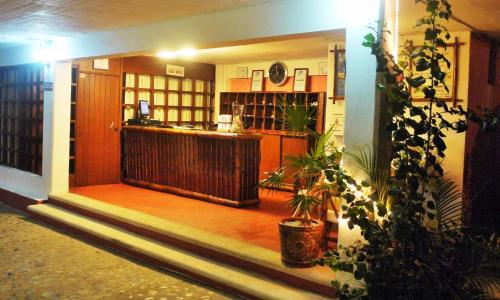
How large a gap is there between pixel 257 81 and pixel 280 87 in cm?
64

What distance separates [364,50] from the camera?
135 inches

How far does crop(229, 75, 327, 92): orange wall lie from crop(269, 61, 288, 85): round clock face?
3.3 inches

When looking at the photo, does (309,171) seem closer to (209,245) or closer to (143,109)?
(209,245)

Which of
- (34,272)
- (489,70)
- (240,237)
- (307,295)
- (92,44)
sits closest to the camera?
(307,295)

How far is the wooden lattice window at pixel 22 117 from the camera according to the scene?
7676 mm

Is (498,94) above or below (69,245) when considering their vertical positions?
above

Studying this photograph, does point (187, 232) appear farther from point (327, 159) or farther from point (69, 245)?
point (327, 159)

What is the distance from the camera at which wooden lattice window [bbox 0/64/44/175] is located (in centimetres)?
768

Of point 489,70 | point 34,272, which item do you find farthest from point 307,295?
point 489,70

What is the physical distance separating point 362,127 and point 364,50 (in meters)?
0.55

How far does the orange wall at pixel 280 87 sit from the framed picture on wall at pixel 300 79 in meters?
0.08

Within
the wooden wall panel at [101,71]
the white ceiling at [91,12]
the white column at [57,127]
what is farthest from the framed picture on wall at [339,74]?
the wooden wall panel at [101,71]

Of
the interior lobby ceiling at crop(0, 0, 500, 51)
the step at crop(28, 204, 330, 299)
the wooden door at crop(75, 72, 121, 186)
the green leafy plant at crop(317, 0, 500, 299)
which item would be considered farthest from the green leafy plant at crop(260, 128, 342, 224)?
the wooden door at crop(75, 72, 121, 186)

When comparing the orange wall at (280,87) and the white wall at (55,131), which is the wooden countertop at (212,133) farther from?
the orange wall at (280,87)
